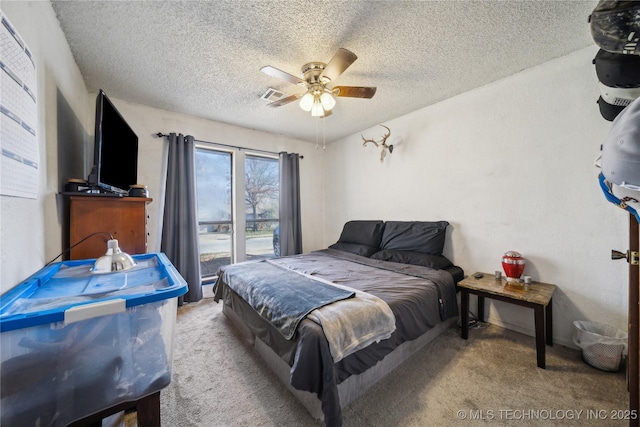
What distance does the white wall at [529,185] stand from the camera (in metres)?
1.88

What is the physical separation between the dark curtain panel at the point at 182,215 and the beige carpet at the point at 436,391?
121cm

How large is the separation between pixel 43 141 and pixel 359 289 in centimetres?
225

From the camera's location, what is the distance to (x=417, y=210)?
123 inches

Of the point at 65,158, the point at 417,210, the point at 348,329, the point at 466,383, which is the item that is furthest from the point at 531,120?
the point at 65,158

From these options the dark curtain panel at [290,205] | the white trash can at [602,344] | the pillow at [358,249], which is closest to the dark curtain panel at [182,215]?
the dark curtain panel at [290,205]

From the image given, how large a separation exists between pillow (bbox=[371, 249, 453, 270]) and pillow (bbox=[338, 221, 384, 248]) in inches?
13.1

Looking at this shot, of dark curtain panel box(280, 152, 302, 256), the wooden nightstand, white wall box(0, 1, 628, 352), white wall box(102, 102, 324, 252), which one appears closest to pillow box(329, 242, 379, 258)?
white wall box(0, 1, 628, 352)

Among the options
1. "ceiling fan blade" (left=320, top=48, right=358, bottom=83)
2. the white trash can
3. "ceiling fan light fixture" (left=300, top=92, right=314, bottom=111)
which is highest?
"ceiling fan blade" (left=320, top=48, right=358, bottom=83)

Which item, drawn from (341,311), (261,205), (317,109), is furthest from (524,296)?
(261,205)

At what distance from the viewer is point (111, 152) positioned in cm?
169

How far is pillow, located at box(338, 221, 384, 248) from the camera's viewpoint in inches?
131

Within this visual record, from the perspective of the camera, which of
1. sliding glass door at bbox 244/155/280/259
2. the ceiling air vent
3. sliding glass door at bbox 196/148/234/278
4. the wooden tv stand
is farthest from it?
sliding glass door at bbox 244/155/280/259

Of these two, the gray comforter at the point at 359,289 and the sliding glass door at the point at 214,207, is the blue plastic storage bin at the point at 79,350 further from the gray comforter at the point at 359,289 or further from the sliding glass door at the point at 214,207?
the sliding glass door at the point at 214,207

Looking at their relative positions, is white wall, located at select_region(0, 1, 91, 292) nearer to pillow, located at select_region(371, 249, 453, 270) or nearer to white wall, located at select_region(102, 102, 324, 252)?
white wall, located at select_region(102, 102, 324, 252)
